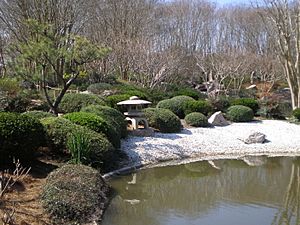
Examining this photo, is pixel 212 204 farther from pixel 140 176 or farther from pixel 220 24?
pixel 220 24

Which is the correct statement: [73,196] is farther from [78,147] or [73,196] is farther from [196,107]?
[196,107]

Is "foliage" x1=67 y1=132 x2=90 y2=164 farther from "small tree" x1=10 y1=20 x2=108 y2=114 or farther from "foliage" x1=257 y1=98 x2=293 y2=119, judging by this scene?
"foliage" x1=257 y1=98 x2=293 y2=119

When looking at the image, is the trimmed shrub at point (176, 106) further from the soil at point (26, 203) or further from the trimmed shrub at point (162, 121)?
the soil at point (26, 203)

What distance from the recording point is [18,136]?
8508mm

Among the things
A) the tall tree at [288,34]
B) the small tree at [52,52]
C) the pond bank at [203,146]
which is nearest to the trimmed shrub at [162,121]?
the pond bank at [203,146]

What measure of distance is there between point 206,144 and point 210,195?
5258 millimetres

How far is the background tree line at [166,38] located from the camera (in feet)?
68.3

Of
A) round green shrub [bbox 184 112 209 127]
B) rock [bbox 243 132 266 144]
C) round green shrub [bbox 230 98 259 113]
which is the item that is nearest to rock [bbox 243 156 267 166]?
rock [bbox 243 132 266 144]

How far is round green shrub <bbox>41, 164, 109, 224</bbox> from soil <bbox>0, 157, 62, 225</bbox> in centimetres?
16

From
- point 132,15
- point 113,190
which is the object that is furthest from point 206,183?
point 132,15

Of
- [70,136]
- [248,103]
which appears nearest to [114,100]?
[70,136]

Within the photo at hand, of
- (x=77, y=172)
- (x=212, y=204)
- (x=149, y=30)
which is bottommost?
(x=212, y=204)

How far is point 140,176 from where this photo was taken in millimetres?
10727

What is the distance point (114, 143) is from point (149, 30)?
2254cm
